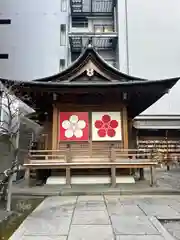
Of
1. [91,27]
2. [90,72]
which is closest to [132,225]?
[90,72]

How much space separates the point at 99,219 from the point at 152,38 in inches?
944

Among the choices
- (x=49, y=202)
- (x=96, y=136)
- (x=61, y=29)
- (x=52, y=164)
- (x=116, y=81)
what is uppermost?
(x=61, y=29)

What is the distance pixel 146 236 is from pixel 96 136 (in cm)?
724

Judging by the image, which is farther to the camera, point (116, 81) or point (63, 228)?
point (116, 81)

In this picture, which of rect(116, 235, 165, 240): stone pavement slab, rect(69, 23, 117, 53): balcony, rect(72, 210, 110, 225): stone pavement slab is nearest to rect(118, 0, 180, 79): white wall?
rect(69, 23, 117, 53): balcony

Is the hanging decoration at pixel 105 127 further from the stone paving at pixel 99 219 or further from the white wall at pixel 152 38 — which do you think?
the white wall at pixel 152 38

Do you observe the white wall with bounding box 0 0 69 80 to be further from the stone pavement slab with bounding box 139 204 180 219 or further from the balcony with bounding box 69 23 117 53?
the stone pavement slab with bounding box 139 204 180 219

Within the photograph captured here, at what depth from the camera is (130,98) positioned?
11.5 m

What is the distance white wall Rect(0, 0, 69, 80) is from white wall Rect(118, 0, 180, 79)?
7094mm

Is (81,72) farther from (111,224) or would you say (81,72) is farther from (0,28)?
(0,28)

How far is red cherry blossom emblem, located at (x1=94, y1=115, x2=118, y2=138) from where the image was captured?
11242 millimetres

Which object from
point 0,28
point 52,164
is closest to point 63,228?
point 52,164

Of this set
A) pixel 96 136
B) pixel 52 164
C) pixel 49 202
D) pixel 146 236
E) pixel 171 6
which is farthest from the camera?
pixel 171 6

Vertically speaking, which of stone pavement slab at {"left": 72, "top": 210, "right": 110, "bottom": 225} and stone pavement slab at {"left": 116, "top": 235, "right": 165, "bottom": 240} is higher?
stone pavement slab at {"left": 116, "top": 235, "right": 165, "bottom": 240}
